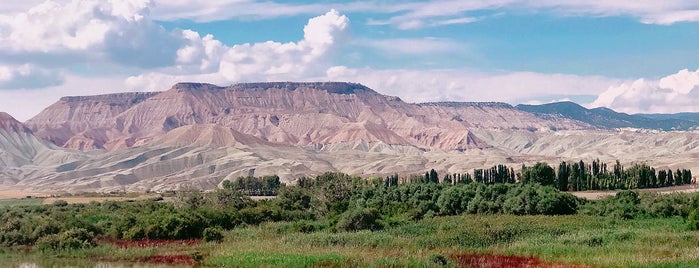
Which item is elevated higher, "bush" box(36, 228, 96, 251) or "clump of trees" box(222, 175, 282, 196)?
"bush" box(36, 228, 96, 251)

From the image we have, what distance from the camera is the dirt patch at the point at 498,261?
4050cm

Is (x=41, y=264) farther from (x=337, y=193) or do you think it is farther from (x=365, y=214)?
(x=337, y=193)

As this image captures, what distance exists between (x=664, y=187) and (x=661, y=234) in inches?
2849

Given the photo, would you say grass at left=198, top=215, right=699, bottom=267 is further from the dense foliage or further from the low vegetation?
the dense foliage

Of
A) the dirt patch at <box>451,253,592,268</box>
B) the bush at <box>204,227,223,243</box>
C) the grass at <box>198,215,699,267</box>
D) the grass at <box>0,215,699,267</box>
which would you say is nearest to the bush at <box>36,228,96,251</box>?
the grass at <box>0,215,699,267</box>

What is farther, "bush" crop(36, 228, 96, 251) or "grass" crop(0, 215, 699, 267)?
"bush" crop(36, 228, 96, 251)

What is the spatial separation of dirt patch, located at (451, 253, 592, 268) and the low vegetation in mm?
161

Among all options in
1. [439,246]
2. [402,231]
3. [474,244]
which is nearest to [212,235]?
[402,231]

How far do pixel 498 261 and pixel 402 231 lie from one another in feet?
52.6

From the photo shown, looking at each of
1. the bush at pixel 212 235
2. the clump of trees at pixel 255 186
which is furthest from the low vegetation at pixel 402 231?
the clump of trees at pixel 255 186

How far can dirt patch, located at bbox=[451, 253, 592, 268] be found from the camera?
133 ft

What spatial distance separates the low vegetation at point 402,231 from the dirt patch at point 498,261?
0.53 ft

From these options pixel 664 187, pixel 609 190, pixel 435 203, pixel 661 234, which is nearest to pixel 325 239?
pixel 661 234

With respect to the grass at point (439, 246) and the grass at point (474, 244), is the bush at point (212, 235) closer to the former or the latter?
the grass at point (474, 244)
